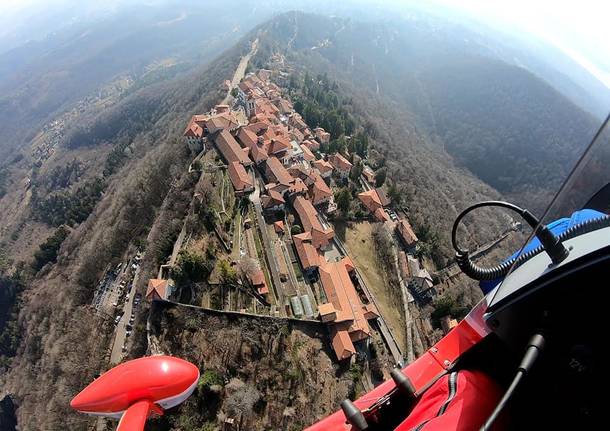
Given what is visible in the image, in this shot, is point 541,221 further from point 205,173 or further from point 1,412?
point 1,412

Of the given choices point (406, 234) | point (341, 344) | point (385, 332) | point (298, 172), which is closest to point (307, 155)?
point (298, 172)

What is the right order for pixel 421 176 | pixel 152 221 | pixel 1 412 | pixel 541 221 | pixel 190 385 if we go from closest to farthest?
pixel 541 221, pixel 190 385, pixel 1 412, pixel 152 221, pixel 421 176

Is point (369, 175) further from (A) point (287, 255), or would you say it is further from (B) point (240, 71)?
(B) point (240, 71)

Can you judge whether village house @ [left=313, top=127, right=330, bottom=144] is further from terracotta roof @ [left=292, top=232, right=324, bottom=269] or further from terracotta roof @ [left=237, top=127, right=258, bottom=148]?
terracotta roof @ [left=292, top=232, right=324, bottom=269]

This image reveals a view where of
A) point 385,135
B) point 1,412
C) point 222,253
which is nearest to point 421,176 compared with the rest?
point 385,135

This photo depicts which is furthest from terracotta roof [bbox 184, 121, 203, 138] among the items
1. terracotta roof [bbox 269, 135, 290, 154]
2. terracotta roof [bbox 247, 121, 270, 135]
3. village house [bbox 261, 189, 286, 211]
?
village house [bbox 261, 189, 286, 211]

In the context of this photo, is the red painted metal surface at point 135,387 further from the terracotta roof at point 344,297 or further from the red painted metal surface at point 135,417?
the terracotta roof at point 344,297
